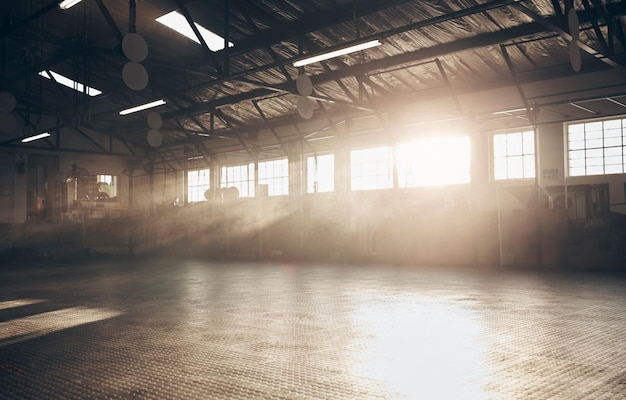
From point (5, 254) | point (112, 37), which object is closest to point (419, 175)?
point (112, 37)

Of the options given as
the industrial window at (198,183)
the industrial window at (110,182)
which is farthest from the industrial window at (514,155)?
the industrial window at (110,182)

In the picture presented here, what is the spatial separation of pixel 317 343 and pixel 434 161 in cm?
1140

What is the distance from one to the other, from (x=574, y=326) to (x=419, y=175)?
34.7 feet

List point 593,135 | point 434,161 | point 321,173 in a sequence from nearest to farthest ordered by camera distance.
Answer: point 593,135 < point 434,161 < point 321,173

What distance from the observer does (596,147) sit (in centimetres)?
1168

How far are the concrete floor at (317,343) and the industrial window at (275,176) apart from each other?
36.1 feet

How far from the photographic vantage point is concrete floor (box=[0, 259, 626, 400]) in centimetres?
270

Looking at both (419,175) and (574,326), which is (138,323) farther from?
(419,175)

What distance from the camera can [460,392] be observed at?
2576 millimetres

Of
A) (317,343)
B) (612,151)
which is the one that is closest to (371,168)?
(612,151)

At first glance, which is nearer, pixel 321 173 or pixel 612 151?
pixel 612 151

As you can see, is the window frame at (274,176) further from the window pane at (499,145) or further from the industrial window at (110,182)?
the window pane at (499,145)

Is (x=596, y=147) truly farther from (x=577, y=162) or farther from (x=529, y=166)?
(x=529, y=166)

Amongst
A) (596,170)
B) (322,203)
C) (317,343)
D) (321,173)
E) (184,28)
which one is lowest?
(317,343)
